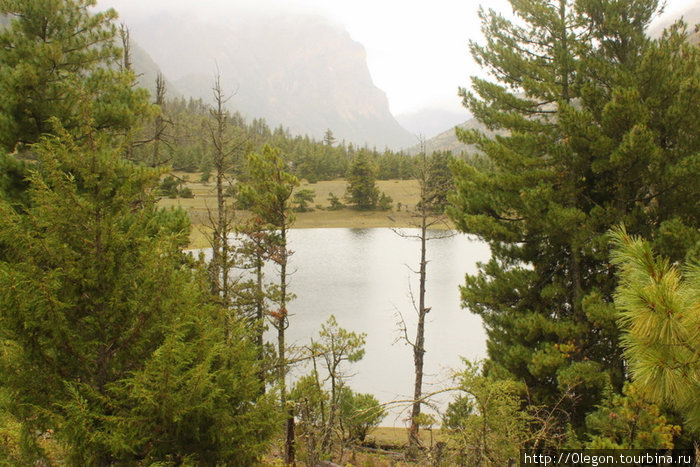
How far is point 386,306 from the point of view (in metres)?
22.8

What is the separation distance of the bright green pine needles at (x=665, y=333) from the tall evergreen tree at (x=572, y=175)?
443cm

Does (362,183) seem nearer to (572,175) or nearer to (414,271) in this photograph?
(414,271)

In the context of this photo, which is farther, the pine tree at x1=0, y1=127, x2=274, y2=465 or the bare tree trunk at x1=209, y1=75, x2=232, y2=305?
the bare tree trunk at x1=209, y1=75, x2=232, y2=305

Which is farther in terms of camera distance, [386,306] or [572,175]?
[386,306]

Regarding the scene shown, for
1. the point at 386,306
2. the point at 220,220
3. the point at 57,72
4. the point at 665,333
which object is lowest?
the point at 386,306

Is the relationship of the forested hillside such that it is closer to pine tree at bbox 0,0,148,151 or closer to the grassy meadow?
pine tree at bbox 0,0,148,151

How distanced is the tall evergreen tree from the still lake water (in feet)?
5.87

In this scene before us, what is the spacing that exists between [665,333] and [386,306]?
20.0 metres

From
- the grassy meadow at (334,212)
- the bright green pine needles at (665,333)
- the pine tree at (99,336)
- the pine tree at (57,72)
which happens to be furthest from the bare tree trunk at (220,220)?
the grassy meadow at (334,212)

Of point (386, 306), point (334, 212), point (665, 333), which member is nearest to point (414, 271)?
point (665, 333)

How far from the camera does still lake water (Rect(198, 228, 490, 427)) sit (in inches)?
608

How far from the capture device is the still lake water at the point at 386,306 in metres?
15.5

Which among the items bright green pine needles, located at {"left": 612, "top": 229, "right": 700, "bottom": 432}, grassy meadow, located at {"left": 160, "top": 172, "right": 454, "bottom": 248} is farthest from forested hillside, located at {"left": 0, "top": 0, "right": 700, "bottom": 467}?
grassy meadow, located at {"left": 160, "top": 172, "right": 454, "bottom": 248}

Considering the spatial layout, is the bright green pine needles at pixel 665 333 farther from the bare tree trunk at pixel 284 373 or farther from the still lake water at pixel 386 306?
the bare tree trunk at pixel 284 373
